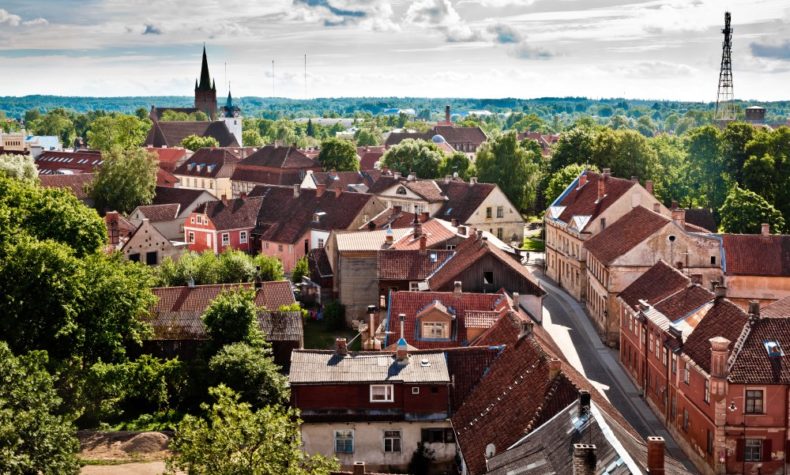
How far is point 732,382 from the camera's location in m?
37.2

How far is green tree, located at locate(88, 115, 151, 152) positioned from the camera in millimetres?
149750

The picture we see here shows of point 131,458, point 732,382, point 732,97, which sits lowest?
point 131,458

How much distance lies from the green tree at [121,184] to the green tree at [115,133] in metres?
53.4

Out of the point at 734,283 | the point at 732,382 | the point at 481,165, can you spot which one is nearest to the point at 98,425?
the point at 732,382

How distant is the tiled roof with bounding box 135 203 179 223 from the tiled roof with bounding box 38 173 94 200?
11670 mm

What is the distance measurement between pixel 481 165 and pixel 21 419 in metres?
74.0

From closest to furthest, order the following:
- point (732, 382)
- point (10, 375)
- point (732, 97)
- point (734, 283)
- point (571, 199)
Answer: point (10, 375)
point (732, 382)
point (734, 283)
point (571, 199)
point (732, 97)

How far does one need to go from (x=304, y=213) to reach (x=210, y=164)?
44.7 meters

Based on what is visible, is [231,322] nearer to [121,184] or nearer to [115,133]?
[121,184]

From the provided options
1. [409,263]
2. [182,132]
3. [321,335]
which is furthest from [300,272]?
[182,132]

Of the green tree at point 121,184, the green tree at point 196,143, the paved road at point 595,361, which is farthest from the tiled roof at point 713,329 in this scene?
the green tree at point 196,143

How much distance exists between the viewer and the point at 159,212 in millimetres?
86938

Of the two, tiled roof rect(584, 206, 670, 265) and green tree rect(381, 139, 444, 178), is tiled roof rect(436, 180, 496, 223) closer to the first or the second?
tiled roof rect(584, 206, 670, 265)

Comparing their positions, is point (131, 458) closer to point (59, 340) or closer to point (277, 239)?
point (59, 340)
